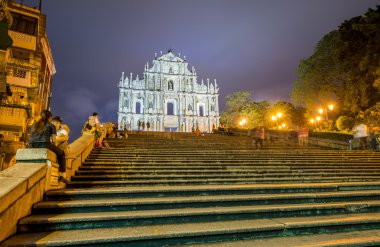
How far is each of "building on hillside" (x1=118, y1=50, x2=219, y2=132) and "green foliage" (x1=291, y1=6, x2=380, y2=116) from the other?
76.6ft

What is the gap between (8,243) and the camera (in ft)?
8.81

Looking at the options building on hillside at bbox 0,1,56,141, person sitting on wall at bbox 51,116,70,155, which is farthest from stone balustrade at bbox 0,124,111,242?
building on hillside at bbox 0,1,56,141

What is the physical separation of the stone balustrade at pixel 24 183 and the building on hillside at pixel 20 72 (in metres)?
12.0

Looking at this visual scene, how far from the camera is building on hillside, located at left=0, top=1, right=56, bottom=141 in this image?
51.7ft

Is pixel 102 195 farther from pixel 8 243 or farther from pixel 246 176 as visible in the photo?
pixel 246 176

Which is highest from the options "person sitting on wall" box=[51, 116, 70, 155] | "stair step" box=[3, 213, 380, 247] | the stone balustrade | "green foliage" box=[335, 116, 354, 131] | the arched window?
the arched window

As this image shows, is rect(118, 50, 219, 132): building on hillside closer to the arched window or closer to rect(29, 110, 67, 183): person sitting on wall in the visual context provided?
the arched window

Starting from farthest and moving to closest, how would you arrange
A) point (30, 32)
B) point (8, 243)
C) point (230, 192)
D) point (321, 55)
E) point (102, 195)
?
point (321, 55) < point (30, 32) < point (230, 192) < point (102, 195) < point (8, 243)

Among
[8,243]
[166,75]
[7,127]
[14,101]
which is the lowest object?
[8,243]

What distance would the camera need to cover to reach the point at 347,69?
23.5 meters

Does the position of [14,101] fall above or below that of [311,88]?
below

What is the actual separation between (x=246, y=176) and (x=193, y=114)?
44976mm

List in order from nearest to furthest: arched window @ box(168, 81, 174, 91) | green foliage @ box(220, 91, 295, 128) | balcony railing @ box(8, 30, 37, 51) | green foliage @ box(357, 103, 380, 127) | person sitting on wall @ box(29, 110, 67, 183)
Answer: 1. person sitting on wall @ box(29, 110, 67, 183)
2. balcony railing @ box(8, 30, 37, 51)
3. green foliage @ box(357, 103, 380, 127)
4. green foliage @ box(220, 91, 295, 128)
5. arched window @ box(168, 81, 174, 91)

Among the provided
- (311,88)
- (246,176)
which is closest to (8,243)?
(246,176)
